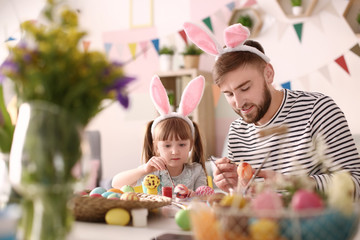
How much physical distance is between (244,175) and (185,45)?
265 centimetres

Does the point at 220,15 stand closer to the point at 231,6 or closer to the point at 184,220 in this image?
the point at 231,6

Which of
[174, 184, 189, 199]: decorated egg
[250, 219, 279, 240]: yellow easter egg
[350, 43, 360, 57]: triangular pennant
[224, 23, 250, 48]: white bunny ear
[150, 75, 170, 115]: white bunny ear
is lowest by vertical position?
[174, 184, 189, 199]: decorated egg

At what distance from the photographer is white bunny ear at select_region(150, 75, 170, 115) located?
2.07 metres

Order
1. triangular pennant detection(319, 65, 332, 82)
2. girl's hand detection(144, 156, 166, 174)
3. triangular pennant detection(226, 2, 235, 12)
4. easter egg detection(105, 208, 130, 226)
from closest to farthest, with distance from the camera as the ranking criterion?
easter egg detection(105, 208, 130, 226) → girl's hand detection(144, 156, 166, 174) → triangular pennant detection(319, 65, 332, 82) → triangular pennant detection(226, 2, 235, 12)

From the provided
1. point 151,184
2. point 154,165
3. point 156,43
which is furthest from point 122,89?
point 156,43

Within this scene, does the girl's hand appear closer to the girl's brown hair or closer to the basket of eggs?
the girl's brown hair

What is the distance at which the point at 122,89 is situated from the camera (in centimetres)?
72

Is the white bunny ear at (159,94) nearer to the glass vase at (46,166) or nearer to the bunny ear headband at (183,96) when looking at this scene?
the bunny ear headband at (183,96)

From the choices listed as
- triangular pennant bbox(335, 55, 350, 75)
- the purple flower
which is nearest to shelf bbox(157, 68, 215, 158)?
triangular pennant bbox(335, 55, 350, 75)

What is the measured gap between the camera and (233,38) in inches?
65.4

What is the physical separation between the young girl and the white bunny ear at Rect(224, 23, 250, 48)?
41cm

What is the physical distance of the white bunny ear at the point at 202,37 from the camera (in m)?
1.65

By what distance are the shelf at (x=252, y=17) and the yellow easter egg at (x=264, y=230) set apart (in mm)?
2918

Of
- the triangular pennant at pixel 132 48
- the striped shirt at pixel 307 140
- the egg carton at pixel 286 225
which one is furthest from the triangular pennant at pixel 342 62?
the egg carton at pixel 286 225
